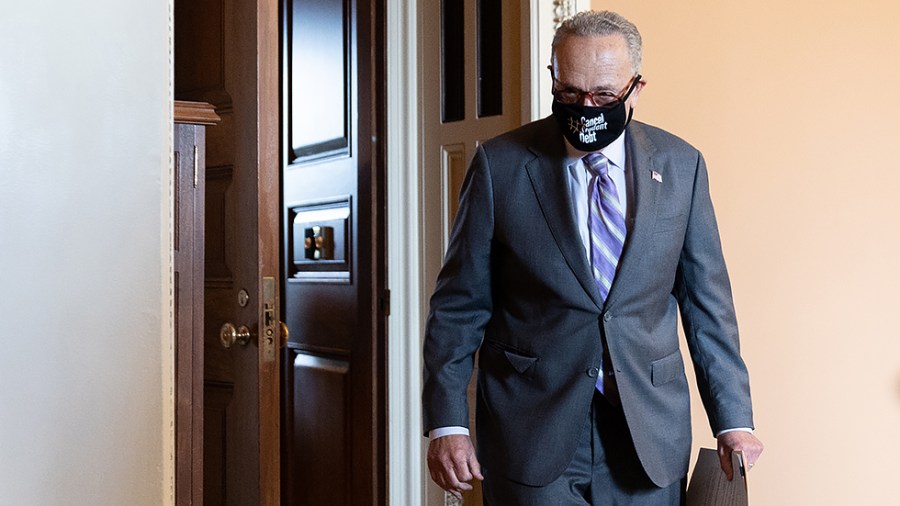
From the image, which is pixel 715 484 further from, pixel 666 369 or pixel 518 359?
pixel 518 359

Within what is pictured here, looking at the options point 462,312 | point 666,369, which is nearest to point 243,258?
point 462,312

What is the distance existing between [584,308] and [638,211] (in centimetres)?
19

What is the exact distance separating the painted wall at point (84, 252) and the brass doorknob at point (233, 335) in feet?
2.95

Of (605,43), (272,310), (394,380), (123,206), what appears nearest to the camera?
(123,206)

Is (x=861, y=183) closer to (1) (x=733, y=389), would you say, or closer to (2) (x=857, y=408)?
(2) (x=857, y=408)

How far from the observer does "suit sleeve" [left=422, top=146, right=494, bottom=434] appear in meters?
1.82

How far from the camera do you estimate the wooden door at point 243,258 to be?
2.15m

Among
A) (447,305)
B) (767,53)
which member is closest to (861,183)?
A: (767,53)

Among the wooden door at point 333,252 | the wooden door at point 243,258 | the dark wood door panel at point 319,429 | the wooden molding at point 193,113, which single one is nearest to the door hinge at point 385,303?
the wooden door at point 333,252

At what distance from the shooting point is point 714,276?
1864 millimetres

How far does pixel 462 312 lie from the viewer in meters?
1.84

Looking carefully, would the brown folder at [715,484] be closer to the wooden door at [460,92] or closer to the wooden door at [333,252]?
the wooden door at [460,92]

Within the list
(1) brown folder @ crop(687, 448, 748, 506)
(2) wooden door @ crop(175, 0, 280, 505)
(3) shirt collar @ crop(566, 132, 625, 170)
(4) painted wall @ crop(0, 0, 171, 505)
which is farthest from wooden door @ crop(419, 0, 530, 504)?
(4) painted wall @ crop(0, 0, 171, 505)

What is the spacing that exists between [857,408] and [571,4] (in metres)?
1.24
